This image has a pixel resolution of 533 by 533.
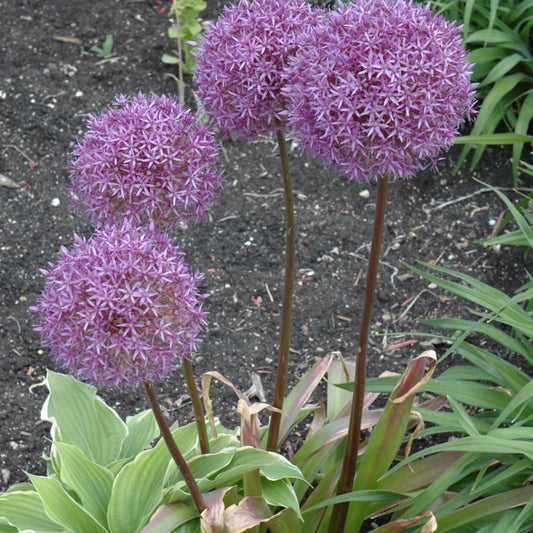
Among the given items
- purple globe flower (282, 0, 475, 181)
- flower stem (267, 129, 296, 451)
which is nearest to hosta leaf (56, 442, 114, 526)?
flower stem (267, 129, 296, 451)

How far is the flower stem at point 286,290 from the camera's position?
212cm

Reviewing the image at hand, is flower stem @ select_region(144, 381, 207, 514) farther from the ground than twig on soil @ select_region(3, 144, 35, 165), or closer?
closer

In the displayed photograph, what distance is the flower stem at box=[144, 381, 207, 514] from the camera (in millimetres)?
1833

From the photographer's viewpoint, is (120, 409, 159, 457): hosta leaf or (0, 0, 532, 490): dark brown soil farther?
(0, 0, 532, 490): dark brown soil

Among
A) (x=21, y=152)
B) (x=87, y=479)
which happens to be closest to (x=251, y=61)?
(x=87, y=479)

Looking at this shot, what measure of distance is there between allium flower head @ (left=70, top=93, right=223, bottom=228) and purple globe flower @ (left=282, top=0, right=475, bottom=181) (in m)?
0.32

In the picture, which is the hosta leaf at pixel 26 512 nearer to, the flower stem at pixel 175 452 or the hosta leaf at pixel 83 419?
the hosta leaf at pixel 83 419

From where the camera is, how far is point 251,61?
1.95 metres

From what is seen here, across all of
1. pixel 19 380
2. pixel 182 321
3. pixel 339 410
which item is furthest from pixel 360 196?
pixel 182 321

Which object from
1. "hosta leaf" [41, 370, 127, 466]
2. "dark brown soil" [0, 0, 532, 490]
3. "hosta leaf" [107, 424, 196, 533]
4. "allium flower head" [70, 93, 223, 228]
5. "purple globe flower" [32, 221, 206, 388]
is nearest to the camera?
"purple globe flower" [32, 221, 206, 388]

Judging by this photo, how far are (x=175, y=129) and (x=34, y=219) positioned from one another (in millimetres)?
2477

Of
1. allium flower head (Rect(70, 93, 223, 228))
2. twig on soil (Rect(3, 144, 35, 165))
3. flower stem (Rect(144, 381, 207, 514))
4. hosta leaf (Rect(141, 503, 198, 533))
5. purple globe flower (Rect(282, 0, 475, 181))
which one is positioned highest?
purple globe flower (Rect(282, 0, 475, 181))

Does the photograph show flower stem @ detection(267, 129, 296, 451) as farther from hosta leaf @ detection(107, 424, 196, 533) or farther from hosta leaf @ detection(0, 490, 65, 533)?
hosta leaf @ detection(0, 490, 65, 533)

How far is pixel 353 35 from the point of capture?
5.82ft
